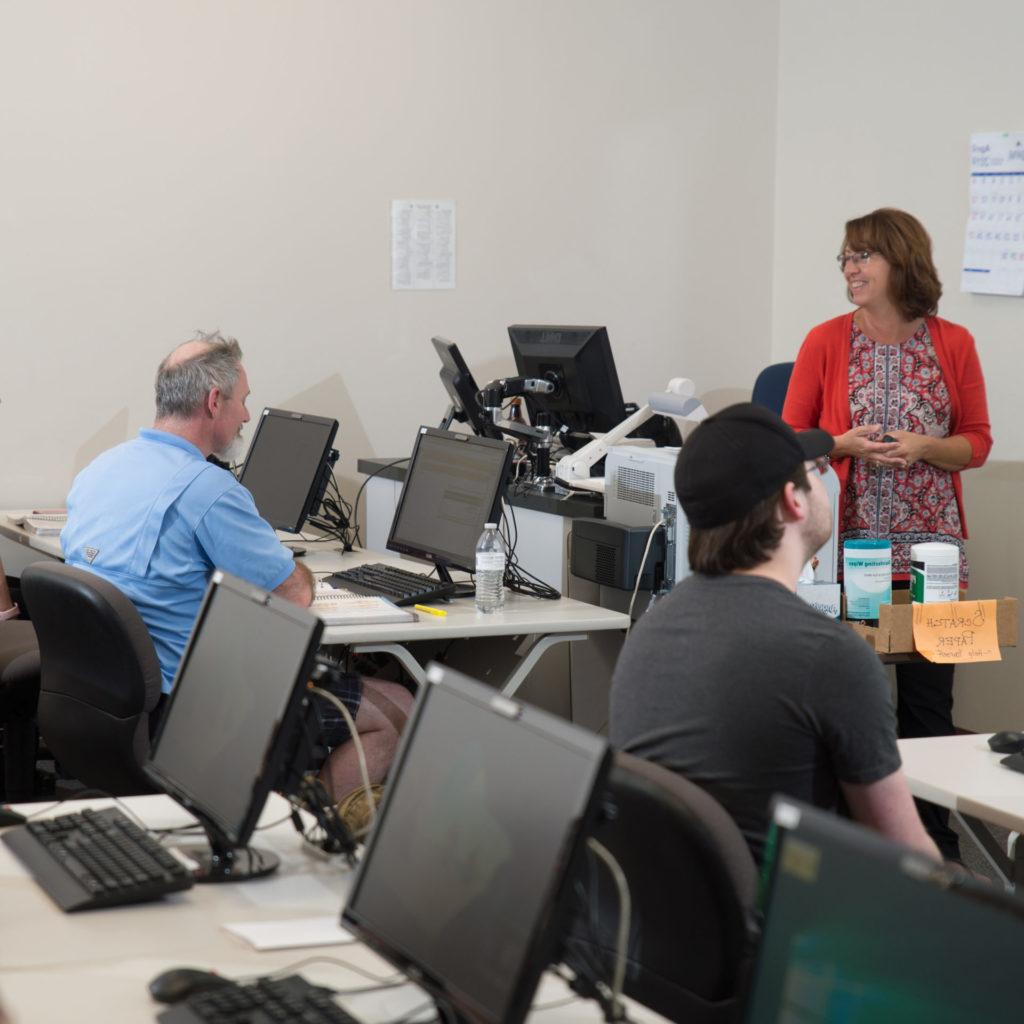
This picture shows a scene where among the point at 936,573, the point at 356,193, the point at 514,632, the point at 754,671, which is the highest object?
the point at 356,193

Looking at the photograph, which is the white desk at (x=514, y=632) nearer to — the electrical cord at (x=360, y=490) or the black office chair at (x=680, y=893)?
the electrical cord at (x=360, y=490)

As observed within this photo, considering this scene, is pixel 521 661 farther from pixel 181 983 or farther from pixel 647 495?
pixel 181 983

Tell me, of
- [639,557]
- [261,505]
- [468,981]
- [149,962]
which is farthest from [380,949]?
[261,505]

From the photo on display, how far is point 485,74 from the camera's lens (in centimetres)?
545

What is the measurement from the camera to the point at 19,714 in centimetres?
371

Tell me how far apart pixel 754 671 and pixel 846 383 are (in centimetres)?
211

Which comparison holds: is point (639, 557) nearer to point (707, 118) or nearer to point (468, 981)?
point (468, 981)

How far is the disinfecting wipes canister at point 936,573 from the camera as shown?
10.0ft

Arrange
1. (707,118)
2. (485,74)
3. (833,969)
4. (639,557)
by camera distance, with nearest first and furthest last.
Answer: (833,969), (639,557), (485,74), (707,118)

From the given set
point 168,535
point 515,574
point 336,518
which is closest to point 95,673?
point 168,535

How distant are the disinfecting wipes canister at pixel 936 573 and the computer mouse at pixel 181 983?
2.01 meters

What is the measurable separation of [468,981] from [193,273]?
13.8 ft

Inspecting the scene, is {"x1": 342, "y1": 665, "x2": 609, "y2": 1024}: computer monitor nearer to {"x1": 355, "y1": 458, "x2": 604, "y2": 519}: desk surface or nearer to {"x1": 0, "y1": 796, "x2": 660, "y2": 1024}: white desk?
{"x1": 0, "y1": 796, "x2": 660, "y2": 1024}: white desk

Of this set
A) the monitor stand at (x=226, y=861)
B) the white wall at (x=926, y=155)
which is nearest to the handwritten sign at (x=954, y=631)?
the monitor stand at (x=226, y=861)
